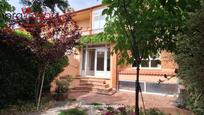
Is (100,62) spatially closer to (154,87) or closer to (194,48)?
(154,87)

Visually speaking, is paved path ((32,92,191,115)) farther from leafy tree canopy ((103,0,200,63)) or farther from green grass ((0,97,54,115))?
leafy tree canopy ((103,0,200,63))

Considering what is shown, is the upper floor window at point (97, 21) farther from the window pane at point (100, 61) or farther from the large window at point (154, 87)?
the large window at point (154, 87)

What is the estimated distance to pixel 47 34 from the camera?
11547mm

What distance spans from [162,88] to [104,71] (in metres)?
6.31

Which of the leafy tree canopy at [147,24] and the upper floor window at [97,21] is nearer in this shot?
the leafy tree canopy at [147,24]

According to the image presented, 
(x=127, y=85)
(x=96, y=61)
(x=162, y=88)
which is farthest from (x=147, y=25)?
(x=96, y=61)

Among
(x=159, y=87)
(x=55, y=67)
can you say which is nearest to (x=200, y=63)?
(x=55, y=67)

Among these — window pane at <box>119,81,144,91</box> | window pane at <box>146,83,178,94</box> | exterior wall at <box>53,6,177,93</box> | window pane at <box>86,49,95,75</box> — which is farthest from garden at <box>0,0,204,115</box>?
window pane at <box>86,49,95,75</box>

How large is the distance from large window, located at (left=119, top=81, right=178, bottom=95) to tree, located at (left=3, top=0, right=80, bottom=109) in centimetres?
772

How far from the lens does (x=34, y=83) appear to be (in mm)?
12828

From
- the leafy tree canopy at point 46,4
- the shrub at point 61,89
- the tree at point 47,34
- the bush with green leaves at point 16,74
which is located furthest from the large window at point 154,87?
the leafy tree canopy at point 46,4

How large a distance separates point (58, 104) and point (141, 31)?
29.7 ft

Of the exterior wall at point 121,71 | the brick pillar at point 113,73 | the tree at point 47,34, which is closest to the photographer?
the tree at point 47,34

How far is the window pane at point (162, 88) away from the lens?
1603cm
